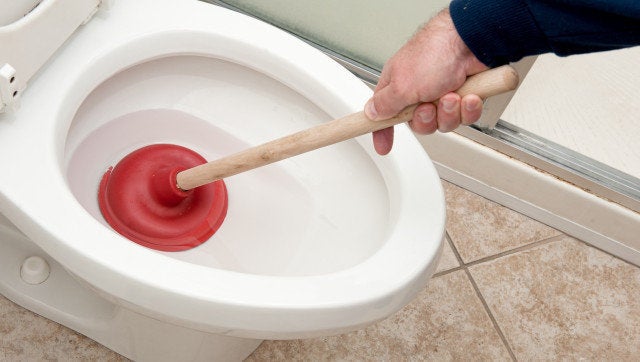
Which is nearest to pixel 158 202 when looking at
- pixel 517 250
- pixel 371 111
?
pixel 371 111

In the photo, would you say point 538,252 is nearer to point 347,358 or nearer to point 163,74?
point 347,358

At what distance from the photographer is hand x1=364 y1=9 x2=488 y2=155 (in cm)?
Result: 59

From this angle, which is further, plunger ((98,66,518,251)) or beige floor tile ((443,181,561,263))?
beige floor tile ((443,181,561,263))

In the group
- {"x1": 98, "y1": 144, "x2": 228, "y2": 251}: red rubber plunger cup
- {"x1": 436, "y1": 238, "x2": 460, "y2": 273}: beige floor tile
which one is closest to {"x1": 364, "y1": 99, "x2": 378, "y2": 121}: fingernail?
{"x1": 98, "y1": 144, "x2": 228, "y2": 251}: red rubber plunger cup

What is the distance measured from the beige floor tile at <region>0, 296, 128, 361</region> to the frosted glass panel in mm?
620

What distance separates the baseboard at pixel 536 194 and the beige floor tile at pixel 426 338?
0.19 m

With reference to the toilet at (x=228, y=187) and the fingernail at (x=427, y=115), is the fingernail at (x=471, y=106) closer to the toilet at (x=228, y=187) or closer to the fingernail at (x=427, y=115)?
the fingernail at (x=427, y=115)

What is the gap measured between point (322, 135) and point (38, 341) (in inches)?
24.4

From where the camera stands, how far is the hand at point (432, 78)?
589 mm

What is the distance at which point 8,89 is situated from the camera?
657mm

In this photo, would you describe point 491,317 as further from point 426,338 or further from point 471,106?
point 471,106

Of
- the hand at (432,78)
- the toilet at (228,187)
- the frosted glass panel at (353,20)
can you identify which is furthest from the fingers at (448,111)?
the frosted glass panel at (353,20)

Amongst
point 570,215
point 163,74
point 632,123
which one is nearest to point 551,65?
point 632,123

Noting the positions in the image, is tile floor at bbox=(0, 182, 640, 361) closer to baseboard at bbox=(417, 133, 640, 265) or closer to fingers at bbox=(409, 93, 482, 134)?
baseboard at bbox=(417, 133, 640, 265)
